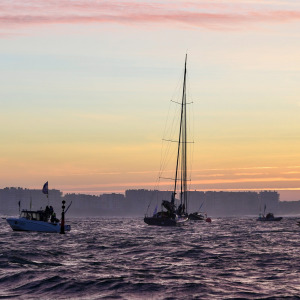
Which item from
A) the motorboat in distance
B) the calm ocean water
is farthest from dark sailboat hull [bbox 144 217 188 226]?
the calm ocean water

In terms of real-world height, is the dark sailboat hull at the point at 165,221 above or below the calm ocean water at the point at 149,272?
above

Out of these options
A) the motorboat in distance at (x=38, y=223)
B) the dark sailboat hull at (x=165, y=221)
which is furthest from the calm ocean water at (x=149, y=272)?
the dark sailboat hull at (x=165, y=221)

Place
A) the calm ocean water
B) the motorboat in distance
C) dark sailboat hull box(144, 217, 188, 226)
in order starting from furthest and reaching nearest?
dark sailboat hull box(144, 217, 188, 226)
the motorboat in distance
the calm ocean water

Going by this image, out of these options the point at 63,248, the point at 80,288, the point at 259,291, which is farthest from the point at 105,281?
the point at 63,248

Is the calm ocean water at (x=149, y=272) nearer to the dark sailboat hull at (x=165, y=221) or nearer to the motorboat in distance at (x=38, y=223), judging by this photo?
the motorboat in distance at (x=38, y=223)

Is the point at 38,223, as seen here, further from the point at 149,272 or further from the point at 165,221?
the point at 149,272

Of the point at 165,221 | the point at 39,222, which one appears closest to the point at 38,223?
the point at 39,222

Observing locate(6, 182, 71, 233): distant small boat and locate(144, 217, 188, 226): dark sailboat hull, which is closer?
locate(6, 182, 71, 233): distant small boat

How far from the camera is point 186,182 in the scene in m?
136

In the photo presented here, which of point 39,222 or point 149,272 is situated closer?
point 149,272

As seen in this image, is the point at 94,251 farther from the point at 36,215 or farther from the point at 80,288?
the point at 36,215

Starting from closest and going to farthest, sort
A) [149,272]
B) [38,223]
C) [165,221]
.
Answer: [149,272]
[38,223]
[165,221]

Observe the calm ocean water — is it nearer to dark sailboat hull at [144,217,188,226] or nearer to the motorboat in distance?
the motorboat in distance

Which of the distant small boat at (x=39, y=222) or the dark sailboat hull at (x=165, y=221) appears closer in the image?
the distant small boat at (x=39, y=222)
